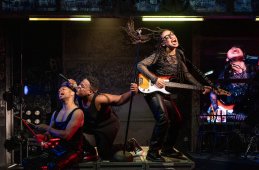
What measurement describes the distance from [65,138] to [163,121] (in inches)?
62.9

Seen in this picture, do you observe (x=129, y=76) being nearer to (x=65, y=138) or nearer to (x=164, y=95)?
(x=164, y=95)

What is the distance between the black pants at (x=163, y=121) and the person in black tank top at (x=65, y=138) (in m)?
1.21

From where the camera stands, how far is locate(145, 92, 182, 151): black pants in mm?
7684

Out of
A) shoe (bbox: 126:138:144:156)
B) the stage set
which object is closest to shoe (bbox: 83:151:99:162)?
shoe (bbox: 126:138:144:156)

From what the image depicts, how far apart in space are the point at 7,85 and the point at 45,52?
1.31m

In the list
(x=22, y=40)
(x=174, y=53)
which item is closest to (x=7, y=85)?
(x=22, y=40)

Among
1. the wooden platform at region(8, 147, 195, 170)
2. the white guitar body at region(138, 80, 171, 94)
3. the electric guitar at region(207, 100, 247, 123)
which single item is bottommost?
the electric guitar at region(207, 100, 247, 123)

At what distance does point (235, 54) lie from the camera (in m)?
12.1

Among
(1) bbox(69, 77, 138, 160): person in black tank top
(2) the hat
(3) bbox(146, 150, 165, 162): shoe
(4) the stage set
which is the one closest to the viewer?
(3) bbox(146, 150, 165, 162): shoe

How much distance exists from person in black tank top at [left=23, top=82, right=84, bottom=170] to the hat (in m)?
5.80

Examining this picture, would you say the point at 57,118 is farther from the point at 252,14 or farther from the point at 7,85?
the point at 252,14

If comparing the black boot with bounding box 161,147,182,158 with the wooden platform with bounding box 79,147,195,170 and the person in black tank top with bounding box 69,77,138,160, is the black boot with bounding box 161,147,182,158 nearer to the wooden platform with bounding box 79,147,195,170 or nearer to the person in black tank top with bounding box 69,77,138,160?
the wooden platform with bounding box 79,147,195,170

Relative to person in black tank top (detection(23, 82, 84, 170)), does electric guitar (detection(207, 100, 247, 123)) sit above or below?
below

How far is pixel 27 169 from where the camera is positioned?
24.8ft
